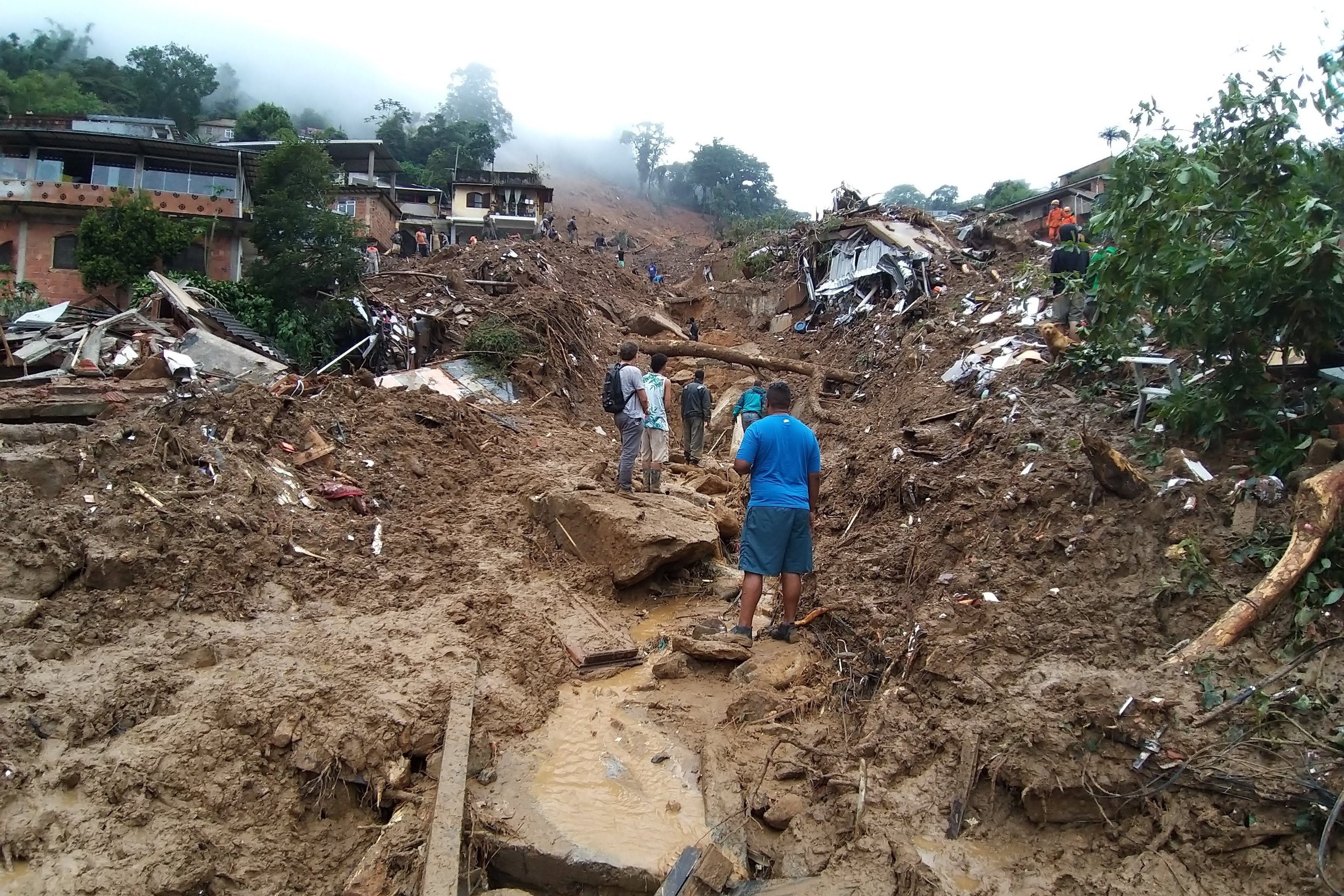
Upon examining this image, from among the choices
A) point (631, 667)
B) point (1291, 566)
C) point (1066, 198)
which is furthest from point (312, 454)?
point (1066, 198)

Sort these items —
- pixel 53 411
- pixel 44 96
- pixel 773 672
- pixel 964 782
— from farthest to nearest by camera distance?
pixel 44 96
pixel 53 411
pixel 773 672
pixel 964 782

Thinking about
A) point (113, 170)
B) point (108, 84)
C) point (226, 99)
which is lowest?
point (113, 170)

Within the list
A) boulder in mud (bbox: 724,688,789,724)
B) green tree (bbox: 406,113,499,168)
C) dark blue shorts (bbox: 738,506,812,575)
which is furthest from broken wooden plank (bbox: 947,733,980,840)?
green tree (bbox: 406,113,499,168)

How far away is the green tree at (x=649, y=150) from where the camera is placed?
7775 centimetres

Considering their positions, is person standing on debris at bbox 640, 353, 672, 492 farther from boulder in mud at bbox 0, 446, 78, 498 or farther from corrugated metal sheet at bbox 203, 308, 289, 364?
corrugated metal sheet at bbox 203, 308, 289, 364

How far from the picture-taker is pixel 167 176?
2169 centimetres

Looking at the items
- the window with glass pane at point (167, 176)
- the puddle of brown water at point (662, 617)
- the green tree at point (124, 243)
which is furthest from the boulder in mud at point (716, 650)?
the window with glass pane at point (167, 176)

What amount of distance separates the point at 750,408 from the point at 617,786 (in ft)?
21.0

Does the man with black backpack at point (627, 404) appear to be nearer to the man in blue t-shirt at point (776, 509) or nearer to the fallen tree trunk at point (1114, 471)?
the man in blue t-shirt at point (776, 509)

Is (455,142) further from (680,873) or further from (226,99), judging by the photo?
(680,873)

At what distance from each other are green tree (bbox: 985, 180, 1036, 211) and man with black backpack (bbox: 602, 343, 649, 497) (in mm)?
33460

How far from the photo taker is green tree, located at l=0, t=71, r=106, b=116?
123ft

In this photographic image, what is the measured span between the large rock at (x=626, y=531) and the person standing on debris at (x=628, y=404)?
577mm

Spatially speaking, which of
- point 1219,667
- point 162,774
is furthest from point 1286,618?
point 162,774
